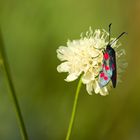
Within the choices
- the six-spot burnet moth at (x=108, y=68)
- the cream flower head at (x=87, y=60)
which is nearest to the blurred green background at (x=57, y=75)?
the cream flower head at (x=87, y=60)

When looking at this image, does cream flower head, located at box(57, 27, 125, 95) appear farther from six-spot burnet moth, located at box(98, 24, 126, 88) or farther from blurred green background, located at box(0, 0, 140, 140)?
blurred green background, located at box(0, 0, 140, 140)

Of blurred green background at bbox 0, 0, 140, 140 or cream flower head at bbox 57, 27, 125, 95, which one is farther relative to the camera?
blurred green background at bbox 0, 0, 140, 140

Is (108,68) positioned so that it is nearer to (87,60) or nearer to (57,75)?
(87,60)

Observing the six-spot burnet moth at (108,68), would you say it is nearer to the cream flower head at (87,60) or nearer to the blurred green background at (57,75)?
the cream flower head at (87,60)

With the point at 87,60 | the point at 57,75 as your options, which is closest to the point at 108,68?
the point at 87,60

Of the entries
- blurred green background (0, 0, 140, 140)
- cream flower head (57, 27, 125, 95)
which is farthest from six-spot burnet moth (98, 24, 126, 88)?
blurred green background (0, 0, 140, 140)

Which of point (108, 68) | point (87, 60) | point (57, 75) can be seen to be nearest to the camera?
point (108, 68)
